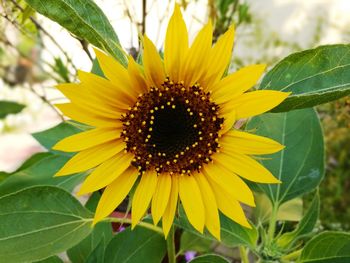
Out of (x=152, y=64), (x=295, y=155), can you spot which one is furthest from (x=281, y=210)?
(x=152, y=64)

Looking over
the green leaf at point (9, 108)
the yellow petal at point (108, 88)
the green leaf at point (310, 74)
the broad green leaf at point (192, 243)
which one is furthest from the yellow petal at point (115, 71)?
the green leaf at point (9, 108)

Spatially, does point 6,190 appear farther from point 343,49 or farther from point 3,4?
point 343,49

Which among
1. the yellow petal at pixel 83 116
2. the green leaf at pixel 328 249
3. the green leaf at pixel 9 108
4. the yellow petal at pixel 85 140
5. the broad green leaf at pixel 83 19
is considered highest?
the broad green leaf at pixel 83 19

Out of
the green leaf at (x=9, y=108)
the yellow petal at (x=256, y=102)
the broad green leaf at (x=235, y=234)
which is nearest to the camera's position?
the yellow petal at (x=256, y=102)

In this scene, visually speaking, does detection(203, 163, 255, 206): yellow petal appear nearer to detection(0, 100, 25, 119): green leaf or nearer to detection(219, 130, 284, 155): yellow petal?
detection(219, 130, 284, 155): yellow petal

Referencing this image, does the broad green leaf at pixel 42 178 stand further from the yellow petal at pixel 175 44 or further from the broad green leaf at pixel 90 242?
the yellow petal at pixel 175 44
